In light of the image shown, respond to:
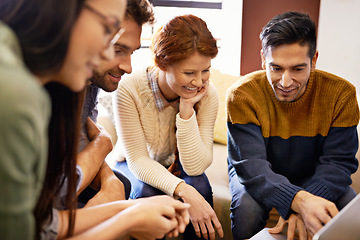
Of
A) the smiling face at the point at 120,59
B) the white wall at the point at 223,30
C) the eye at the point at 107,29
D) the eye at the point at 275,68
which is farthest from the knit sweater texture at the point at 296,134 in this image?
the white wall at the point at 223,30

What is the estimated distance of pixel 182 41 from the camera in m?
1.49

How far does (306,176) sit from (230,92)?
0.52 m

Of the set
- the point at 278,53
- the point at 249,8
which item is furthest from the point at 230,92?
the point at 249,8

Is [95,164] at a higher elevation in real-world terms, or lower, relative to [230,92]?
lower

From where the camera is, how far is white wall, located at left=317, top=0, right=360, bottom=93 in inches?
106

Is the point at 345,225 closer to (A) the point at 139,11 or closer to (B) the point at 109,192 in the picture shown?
(B) the point at 109,192

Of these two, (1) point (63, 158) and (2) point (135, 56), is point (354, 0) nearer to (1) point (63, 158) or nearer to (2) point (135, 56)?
(2) point (135, 56)

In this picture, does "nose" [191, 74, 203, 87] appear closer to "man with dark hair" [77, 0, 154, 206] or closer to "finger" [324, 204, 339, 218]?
"man with dark hair" [77, 0, 154, 206]

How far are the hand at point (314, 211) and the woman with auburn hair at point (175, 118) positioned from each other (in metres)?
0.33

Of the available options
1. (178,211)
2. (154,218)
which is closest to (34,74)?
(154,218)

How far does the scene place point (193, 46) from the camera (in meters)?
1.50

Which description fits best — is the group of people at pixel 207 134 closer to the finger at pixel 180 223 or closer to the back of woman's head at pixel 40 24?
the finger at pixel 180 223

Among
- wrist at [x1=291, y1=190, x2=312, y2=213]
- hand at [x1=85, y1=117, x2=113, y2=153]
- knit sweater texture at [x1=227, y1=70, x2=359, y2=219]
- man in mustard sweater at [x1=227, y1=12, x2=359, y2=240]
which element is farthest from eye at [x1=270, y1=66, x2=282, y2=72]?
hand at [x1=85, y1=117, x2=113, y2=153]

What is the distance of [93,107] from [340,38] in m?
2.05
